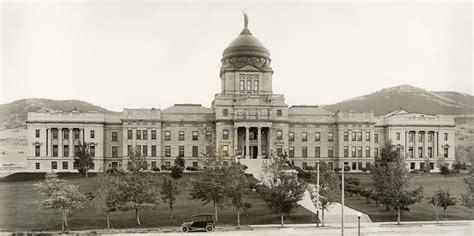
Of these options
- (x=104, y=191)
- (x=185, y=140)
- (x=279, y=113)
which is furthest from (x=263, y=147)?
(x=104, y=191)

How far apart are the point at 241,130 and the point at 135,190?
3482 cm

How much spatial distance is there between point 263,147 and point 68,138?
28326 mm

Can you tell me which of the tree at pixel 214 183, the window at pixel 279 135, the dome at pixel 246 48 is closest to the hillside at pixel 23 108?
the dome at pixel 246 48

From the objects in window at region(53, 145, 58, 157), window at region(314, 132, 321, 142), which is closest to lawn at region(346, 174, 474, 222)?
window at region(314, 132, 321, 142)

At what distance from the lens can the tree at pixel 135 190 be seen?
3167 centimetres

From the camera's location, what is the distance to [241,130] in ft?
217

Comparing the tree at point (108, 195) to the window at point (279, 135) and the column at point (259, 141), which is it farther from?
the window at point (279, 135)

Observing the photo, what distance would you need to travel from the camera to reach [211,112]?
69.4 metres

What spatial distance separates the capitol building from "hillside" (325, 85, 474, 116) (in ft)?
199

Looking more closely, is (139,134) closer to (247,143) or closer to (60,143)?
(60,143)

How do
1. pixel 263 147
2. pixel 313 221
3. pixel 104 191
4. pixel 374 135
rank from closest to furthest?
pixel 104 191 → pixel 313 221 → pixel 263 147 → pixel 374 135

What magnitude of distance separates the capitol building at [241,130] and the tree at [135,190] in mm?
31304

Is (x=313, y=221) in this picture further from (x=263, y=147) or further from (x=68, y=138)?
(x=68, y=138)

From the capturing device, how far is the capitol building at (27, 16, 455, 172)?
215 feet
